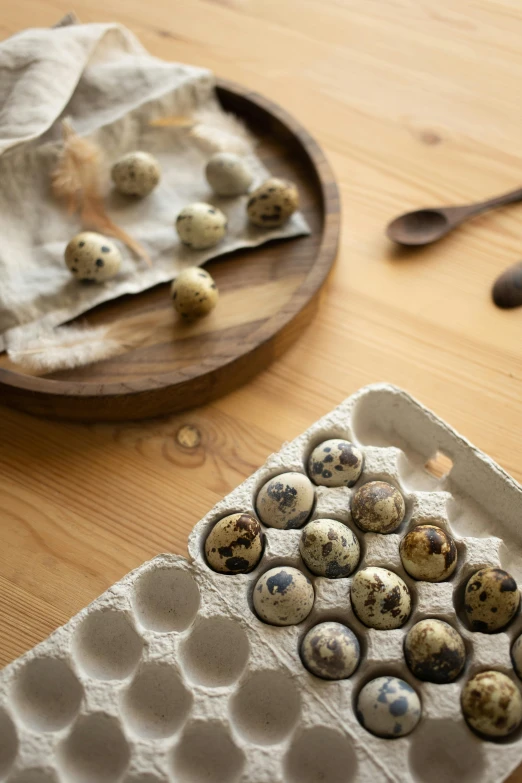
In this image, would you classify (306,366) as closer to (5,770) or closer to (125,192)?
(125,192)

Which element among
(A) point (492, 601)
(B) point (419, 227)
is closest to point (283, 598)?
(A) point (492, 601)

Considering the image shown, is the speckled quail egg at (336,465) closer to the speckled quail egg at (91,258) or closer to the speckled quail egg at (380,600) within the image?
the speckled quail egg at (380,600)

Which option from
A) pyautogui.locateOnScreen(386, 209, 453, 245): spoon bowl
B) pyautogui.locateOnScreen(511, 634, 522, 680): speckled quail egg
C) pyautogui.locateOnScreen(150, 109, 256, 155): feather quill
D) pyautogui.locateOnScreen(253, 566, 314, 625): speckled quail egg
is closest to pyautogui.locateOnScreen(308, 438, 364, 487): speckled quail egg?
pyautogui.locateOnScreen(253, 566, 314, 625): speckled quail egg

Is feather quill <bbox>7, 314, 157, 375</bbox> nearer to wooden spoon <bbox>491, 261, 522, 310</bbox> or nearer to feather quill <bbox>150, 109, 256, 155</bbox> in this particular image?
feather quill <bbox>150, 109, 256, 155</bbox>

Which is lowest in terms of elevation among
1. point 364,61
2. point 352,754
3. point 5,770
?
point 5,770

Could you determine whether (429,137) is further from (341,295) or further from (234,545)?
(234,545)


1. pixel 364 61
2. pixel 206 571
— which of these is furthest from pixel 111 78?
pixel 206 571

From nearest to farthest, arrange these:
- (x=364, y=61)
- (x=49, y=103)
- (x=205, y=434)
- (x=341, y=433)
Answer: (x=341, y=433), (x=205, y=434), (x=49, y=103), (x=364, y=61)

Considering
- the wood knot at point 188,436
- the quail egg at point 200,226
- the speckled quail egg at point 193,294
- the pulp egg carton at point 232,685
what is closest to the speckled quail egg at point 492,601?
the pulp egg carton at point 232,685
